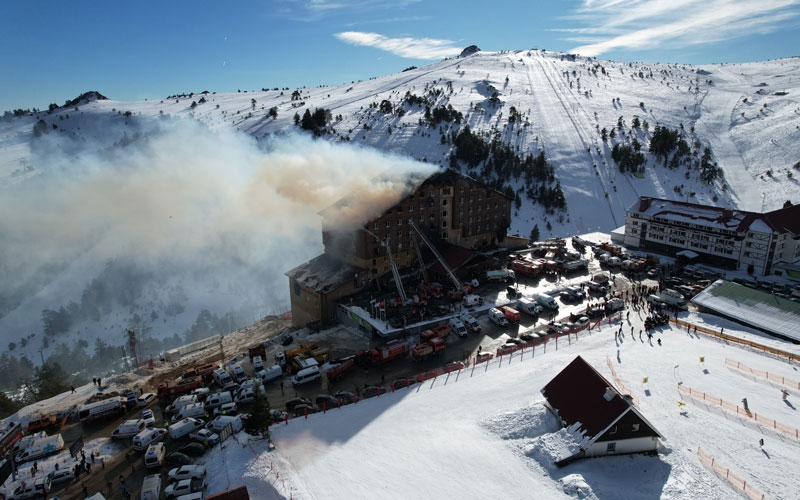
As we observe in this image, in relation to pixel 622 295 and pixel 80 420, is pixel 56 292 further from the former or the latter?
pixel 622 295

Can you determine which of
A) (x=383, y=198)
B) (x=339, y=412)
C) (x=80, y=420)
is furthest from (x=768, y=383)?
(x=80, y=420)

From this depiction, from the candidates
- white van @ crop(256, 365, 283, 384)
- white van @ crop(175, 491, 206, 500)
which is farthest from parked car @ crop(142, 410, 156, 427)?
white van @ crop(175, 491, 206, 500)

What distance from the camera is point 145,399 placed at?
32406 mm

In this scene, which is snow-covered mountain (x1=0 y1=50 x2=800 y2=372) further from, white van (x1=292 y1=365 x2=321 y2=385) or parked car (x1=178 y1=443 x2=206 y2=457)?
parked car (x1=178 y1=443 x2=206 y2=457)

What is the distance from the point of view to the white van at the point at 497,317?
131 feet

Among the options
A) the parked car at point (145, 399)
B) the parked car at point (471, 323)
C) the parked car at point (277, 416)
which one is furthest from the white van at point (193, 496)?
the parked car at point (471, 323)

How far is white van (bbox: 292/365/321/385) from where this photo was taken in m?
32.3

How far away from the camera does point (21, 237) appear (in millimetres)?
94500

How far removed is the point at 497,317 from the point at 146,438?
27341mm

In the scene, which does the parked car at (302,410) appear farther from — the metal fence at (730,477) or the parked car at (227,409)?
the metal fence at (730,477)

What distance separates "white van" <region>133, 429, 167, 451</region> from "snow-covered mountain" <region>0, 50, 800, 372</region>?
36.9m

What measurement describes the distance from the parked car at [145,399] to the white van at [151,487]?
34.3 ft

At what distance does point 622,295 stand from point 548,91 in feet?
445

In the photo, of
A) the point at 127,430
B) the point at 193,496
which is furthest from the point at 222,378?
the point at 193,496
